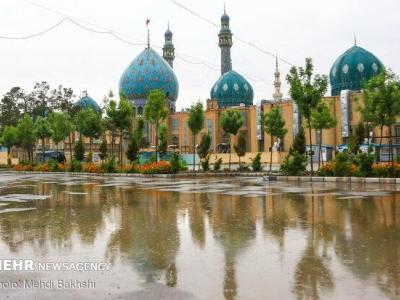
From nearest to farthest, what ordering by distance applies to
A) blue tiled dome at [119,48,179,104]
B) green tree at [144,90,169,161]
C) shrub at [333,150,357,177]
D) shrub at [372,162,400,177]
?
shrub at [372,162,400,177], shrub at [333,150,357,177], green tree at [144,90,169,161], blue tiled dome at [119,48,179,104]

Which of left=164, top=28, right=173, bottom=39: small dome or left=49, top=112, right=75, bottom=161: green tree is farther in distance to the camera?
left=164, top=28, right=173, bottom=39: small dome

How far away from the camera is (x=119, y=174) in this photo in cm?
2578

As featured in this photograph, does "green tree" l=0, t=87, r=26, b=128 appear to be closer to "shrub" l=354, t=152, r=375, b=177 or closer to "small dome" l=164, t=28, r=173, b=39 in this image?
"small dome" l=164, t=28, r=173, b=39

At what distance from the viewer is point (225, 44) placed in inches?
2699

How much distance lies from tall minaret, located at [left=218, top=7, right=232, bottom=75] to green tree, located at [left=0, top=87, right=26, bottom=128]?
97.5ft

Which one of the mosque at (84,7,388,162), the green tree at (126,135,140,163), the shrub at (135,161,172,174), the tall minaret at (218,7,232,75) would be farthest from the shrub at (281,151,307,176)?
the tall minaret at (218,7,232,75)

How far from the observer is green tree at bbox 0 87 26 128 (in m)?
49.5

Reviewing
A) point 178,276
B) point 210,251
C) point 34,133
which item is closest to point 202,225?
point 210,251

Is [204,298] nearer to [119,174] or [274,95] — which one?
[119,174]

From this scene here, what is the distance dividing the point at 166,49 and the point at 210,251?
73026 millimetres

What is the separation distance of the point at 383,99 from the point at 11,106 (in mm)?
40595

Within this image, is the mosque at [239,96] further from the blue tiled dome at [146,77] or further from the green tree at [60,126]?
the green tree at [60,126]

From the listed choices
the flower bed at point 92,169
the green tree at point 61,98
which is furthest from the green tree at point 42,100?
the flower bed at point 92,169

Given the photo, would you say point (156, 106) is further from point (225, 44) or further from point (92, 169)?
point (225, 44)
